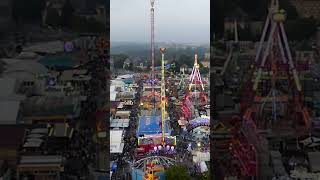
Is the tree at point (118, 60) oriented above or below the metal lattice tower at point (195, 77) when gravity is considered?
above

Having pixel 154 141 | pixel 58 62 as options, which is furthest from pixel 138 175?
pixel 58 62

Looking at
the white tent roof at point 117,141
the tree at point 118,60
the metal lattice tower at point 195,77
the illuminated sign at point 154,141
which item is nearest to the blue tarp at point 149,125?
the illuminated sign at point 154,141

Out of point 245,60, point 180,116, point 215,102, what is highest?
point 245,60

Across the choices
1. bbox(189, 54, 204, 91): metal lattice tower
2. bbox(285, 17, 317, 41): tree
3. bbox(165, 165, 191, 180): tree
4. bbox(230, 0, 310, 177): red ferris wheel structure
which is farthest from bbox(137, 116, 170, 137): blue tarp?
bbox(285, 17, 317, 41): tree

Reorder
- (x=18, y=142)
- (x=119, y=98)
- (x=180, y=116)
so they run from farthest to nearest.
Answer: (x=180, y=116) → (x=119, y=98) → (x=18, y=142)

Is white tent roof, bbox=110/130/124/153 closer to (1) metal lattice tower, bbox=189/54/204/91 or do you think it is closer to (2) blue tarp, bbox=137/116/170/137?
(2) blue tarp, bbox=137/116/170/137

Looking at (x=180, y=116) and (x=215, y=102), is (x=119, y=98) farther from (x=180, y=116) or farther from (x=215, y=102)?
(x=215, y=102)

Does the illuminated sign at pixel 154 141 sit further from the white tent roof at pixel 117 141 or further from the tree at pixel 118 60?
the tree at pixel 118 60

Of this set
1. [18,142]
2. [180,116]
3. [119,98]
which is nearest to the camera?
[18,142]

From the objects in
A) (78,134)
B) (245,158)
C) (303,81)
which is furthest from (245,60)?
(78,134)
